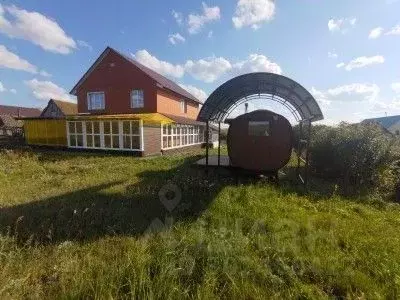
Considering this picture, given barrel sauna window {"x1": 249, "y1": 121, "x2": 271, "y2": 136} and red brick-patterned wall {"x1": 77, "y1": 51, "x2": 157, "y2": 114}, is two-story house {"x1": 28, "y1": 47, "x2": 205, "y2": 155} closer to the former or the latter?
red brick-patterned wall {"x1": 77, "y1": 51, "x2": 157, "y2": 114}

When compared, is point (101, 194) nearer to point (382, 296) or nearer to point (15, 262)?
point (15, 262)

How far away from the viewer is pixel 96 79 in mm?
27141

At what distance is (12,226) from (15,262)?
7.08ft

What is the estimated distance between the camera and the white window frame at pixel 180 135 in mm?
24750

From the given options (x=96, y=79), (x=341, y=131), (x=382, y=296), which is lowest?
(x=382, y=296)

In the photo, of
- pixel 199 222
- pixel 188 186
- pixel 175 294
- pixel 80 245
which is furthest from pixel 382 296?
pixel 188 186

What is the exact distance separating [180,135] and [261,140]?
55.8ft

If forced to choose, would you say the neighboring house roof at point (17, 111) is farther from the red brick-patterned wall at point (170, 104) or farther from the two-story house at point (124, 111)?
the red brick-patterned wall at point (170, 104)

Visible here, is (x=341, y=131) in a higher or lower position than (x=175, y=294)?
higher

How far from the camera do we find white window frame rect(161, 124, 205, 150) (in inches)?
974

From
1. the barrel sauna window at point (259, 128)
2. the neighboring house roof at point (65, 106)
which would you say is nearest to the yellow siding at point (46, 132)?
the neighboring house roof at point (65, 106)

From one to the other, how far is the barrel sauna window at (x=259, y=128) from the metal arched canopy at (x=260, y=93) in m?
1.62

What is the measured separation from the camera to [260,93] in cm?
1325

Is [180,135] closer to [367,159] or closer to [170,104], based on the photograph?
[170,104]
